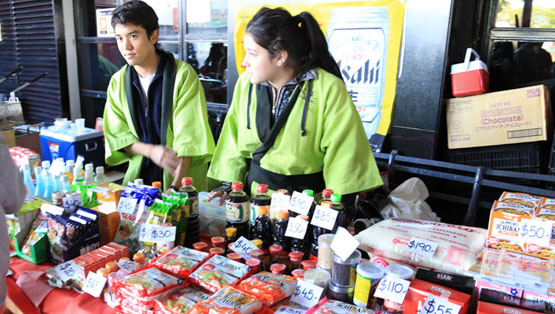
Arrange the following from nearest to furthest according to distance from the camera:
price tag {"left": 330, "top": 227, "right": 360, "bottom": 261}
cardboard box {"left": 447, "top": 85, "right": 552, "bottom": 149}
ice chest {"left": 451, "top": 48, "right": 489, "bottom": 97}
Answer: price tag {"left": 330, "top": 227, "right": 360, "bottom": 261} < cardboard box {"left": 447, "top": 85, "right": 552, "bottom": 149} < ice chest {"left": 451, "top": 48, "right": 489, "bottom": 97}

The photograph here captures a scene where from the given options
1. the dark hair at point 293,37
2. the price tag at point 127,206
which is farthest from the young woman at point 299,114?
the price tag at point 127,206

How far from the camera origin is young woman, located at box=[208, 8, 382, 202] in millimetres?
1912

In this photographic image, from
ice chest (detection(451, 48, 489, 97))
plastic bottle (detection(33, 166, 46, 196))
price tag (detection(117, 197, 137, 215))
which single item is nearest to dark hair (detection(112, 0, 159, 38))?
plastic bottle (detection(33, 166, 46, 196))

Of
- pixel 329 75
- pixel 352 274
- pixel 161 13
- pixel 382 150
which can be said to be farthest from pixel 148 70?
pixel 161 13

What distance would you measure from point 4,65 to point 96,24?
5.78 ft

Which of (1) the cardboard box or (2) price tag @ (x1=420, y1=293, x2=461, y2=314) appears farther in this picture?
(1) the cardboard box

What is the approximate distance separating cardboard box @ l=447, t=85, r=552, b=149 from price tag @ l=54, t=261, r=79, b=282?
8.66ft

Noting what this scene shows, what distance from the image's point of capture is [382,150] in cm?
340

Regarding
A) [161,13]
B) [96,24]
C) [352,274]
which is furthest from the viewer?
[96,24]

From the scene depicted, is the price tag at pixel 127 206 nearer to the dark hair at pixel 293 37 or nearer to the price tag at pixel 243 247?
the price tag at pixel 243 247

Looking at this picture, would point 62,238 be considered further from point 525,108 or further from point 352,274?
point 525,108

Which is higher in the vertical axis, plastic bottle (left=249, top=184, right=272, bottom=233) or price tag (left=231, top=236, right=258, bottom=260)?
plastic bottle (left=249, top=184, right=272, bottom=233)

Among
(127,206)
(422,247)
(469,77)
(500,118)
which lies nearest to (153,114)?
(127,206)

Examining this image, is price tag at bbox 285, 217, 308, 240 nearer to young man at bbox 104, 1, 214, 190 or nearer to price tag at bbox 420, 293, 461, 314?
price tag at bbox 420, 293, 461, 314
